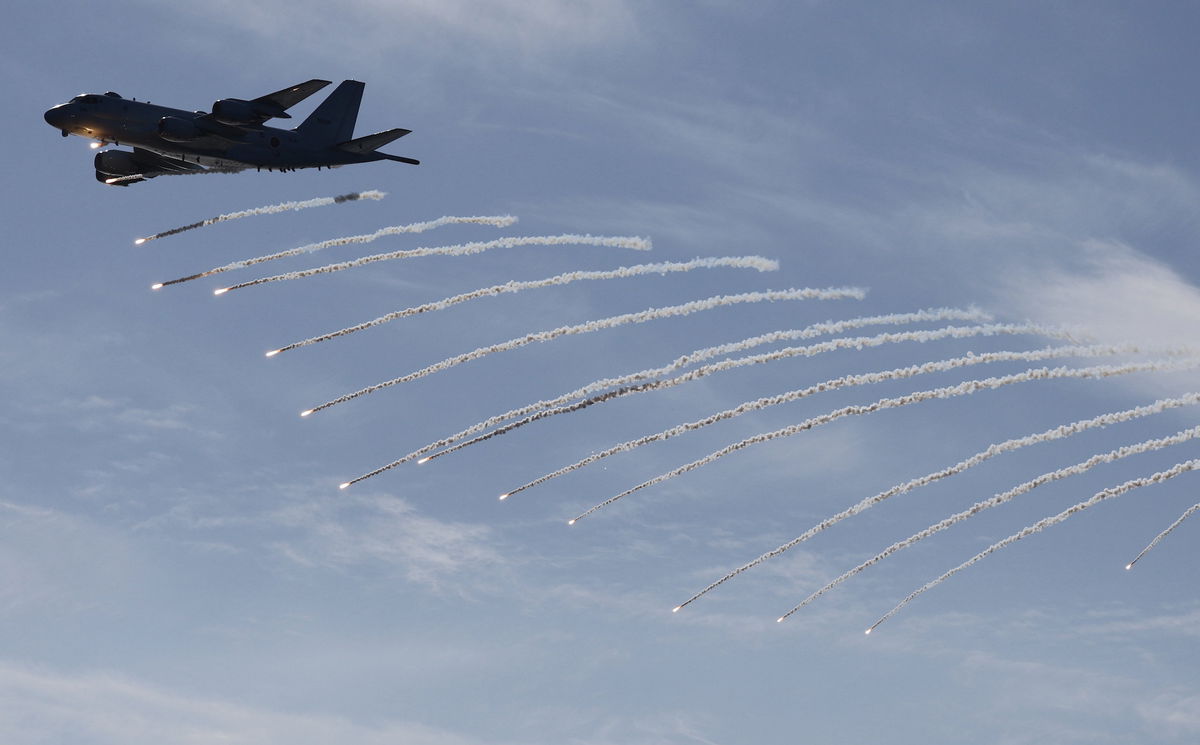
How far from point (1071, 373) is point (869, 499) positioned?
12.3 metres

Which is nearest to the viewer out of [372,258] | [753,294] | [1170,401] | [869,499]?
[1170,401]

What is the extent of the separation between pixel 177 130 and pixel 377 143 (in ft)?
40.6

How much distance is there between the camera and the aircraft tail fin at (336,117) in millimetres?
71625

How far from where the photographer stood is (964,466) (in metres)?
54.1

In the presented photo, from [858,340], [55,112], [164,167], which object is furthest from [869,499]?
[55,112]

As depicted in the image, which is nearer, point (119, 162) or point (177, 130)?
point (177, 130)

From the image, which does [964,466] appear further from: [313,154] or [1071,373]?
[313,154]

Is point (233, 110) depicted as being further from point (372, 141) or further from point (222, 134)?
point (372, 141)

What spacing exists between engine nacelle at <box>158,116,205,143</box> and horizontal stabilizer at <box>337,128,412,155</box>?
28.7 ft

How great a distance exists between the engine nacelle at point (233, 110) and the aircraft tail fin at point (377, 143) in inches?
224

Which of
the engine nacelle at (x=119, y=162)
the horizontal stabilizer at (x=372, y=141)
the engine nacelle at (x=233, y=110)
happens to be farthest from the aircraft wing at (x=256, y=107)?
the engine nacelle at (x=119, y=162)

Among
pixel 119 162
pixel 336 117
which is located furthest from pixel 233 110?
pixel 119 162

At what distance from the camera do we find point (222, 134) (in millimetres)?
68688

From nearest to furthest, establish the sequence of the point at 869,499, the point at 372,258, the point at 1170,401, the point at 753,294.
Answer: the point at 1170,401, the point at 869,499, the point at 753,294, the point at 372,258
